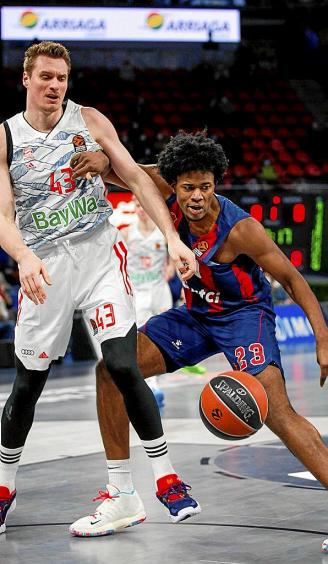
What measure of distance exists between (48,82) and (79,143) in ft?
1.05

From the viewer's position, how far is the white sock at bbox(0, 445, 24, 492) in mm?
4875

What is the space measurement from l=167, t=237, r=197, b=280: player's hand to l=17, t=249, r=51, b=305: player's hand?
549mm

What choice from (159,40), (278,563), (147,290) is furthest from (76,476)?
(159,40)

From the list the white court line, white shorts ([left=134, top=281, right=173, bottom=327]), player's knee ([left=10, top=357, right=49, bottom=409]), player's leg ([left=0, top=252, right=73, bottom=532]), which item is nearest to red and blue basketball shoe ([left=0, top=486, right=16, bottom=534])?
player's leg ([left=0, top=252, right=73, bottom=532])

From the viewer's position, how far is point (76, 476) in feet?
20.6

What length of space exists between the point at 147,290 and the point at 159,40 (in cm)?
1350

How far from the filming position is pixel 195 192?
15.5 ft

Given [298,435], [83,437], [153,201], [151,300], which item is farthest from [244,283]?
[151,300]

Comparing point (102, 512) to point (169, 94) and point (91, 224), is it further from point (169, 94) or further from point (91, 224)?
point (169, 94)

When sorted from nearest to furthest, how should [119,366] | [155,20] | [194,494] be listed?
[119,366]
[194,494]
[155,20]

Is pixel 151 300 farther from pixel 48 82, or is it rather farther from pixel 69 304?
pixel 48 82

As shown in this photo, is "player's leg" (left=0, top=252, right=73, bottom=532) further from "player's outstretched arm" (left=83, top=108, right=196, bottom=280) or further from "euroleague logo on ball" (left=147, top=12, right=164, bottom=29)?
"euroleague logo on ball" (left=147, top=12, right=164, bottom=29)

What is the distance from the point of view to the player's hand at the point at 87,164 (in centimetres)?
475

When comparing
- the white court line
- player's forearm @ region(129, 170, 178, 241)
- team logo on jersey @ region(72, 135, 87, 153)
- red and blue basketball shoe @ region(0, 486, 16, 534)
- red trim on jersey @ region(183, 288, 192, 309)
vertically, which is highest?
team logo on jersey @ region(72, 135, 87, 153)
